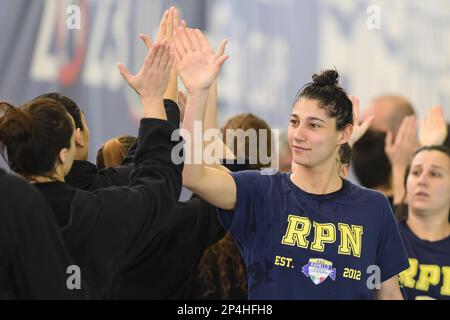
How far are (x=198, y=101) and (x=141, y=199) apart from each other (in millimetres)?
458

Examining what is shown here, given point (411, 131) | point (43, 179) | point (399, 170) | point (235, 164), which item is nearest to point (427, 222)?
point (399, 170)

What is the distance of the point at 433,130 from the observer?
436 centimetres

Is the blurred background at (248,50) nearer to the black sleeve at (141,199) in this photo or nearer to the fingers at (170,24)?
the fingers at (170,24)

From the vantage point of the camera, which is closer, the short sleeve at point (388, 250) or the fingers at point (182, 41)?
the fingers at point (182, 41)

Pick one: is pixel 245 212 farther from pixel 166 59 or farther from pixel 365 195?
pixel 166 59

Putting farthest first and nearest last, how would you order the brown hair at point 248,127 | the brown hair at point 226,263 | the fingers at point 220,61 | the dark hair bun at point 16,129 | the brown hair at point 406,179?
the brown hair at point 406,179, the brown hair at point 248,127, the brown hair at point 226,263, the fingers at point 220,61, the dark hair bun at point 16,129

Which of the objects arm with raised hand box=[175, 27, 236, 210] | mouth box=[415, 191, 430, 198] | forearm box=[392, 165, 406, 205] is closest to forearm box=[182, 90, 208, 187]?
arm with raised hand box=[175, 27, 236, 210]

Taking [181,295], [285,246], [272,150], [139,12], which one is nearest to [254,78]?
[139,12]

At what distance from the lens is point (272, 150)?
3.88 metres

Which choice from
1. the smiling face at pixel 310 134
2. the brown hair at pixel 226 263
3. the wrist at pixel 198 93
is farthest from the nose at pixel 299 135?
the brown hair at pixel 226 263

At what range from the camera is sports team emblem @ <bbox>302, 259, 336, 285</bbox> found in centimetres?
292

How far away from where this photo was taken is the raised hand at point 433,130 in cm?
430

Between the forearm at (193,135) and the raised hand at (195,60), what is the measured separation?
0.03 meters
